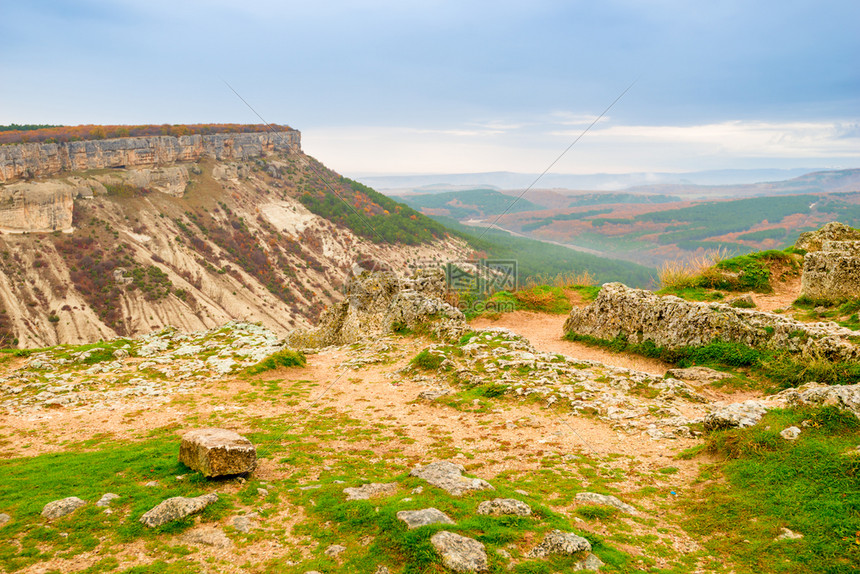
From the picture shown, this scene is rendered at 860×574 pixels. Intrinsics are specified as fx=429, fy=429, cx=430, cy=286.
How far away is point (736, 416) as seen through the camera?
7.67 meters

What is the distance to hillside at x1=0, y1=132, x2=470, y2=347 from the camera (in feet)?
233

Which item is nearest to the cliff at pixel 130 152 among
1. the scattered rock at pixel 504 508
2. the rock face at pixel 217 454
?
the rock face at pixel 217 454

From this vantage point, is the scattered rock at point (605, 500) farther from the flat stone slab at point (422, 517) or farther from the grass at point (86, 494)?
the grass at point (86, 494)

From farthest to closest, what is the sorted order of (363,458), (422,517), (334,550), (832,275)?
(832,275) < (363,458) < (422,517) < (334,550)

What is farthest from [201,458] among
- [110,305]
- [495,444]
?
[110,305]

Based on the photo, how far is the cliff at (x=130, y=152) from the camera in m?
80.4

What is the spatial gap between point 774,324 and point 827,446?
20.6 feet

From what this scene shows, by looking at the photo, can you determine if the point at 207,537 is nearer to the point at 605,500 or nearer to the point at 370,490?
the point at 370,490

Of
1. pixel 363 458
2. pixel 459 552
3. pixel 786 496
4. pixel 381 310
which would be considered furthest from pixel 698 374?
pixel 381 310

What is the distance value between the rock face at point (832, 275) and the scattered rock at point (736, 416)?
908 cm

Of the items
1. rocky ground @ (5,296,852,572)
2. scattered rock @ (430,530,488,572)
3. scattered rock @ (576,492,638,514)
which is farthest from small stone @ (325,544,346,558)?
scattered rock @ (576,492,638,514)

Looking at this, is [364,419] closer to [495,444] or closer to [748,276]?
[495,444]

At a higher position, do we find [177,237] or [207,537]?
[177,237]

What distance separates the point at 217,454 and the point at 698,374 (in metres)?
11.4
